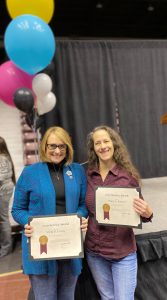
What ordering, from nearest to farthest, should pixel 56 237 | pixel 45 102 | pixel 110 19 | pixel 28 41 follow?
pixel 56 237 → pixel 28 41 → pixel 45 102 → pixel 110 19

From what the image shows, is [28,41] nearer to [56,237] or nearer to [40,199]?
[40,199]

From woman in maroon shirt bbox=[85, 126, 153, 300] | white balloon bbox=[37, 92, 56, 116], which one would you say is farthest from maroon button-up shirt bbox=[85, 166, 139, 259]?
white balloon bbox=[37, 92, 56, 116]

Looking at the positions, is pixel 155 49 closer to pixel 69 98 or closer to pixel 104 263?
pixel 69 98

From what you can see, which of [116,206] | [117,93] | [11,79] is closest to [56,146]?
[116,206]

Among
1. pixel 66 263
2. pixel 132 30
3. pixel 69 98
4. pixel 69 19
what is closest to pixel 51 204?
pixel 66 263

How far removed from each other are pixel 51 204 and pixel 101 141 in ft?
1.30

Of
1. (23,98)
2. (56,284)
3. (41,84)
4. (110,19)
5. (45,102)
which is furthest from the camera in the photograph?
(110,19)

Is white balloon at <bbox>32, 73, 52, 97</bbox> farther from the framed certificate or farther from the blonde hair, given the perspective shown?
the framed certificate

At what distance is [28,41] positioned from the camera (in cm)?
255

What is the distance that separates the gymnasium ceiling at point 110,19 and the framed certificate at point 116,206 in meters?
3.46

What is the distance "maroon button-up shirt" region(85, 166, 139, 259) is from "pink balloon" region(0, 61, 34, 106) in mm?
1762

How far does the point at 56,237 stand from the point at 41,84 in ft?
5.93

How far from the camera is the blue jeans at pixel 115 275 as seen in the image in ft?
4.81

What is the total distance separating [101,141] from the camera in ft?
4.97
